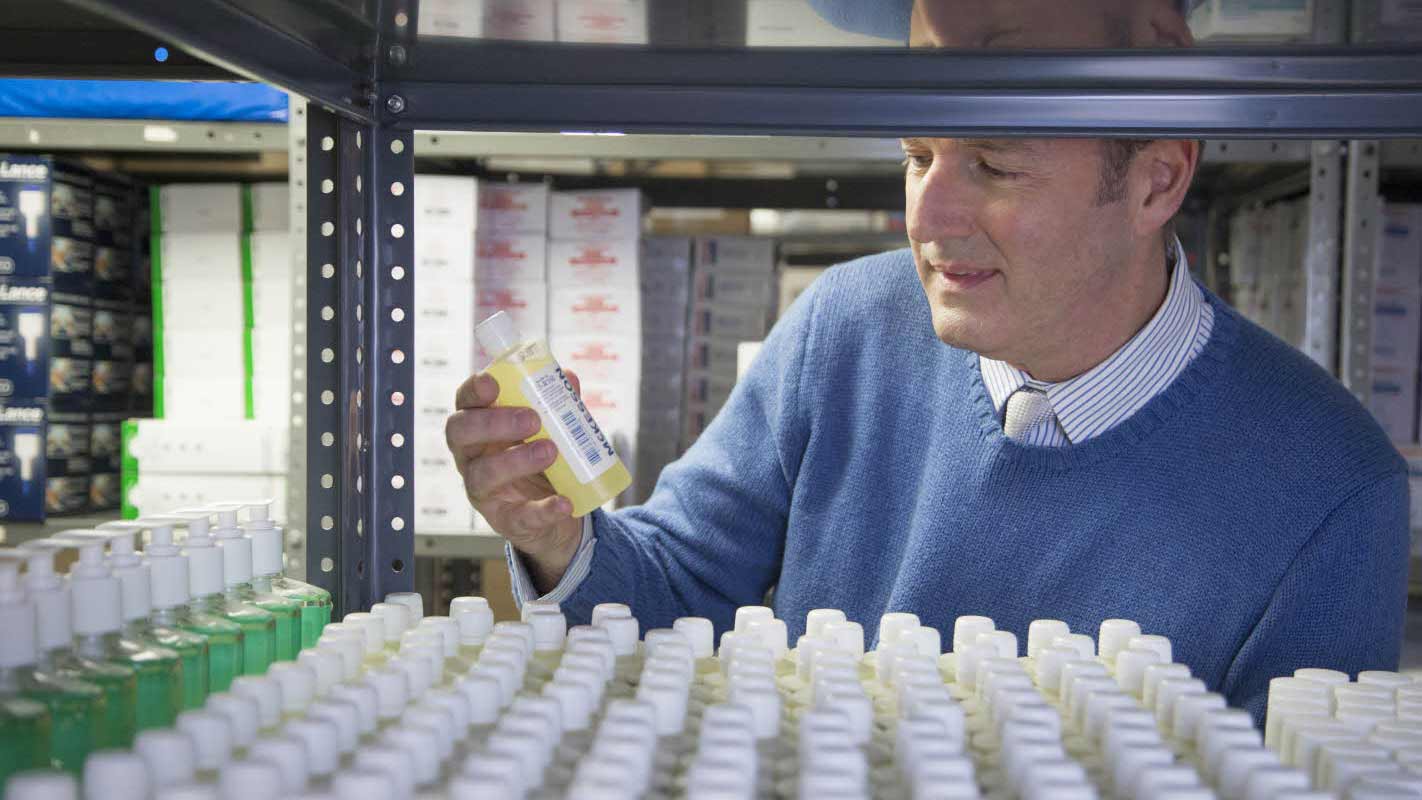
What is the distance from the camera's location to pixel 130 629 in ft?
2.01

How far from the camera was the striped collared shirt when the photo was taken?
3.79 ft

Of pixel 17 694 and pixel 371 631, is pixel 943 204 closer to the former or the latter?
pixel 371 631

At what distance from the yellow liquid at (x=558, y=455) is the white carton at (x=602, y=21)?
8.4 inches

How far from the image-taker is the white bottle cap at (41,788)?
42cm

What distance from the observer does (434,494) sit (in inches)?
75.5

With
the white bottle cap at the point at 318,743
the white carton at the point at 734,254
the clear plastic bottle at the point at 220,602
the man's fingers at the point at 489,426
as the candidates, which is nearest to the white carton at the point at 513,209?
the white carton at the point at 734,254

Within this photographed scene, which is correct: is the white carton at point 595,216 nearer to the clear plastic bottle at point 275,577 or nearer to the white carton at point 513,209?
the white carton at point 513,209

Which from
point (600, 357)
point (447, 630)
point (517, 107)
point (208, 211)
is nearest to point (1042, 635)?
point (447, 630)

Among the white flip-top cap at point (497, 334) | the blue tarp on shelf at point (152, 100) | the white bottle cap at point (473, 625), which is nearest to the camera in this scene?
the white bottle cap at point (473, 625)

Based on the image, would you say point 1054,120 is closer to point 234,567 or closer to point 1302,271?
point 234,567

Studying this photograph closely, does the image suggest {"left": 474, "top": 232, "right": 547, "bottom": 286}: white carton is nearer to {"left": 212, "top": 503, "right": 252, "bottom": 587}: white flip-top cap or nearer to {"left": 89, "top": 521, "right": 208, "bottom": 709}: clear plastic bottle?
{"left": 212, "top": 503, "right": 252, "bottom": 587}: white flip-top cap

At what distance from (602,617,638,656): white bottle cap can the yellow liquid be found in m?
0.13

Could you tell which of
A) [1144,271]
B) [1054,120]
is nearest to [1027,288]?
[1144,271]

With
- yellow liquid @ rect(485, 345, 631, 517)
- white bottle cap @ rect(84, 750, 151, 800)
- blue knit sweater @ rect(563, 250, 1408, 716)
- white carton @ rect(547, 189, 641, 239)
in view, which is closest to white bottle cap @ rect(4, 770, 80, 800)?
→ white bottle cap @ rect(84, 750, 151, 800)
